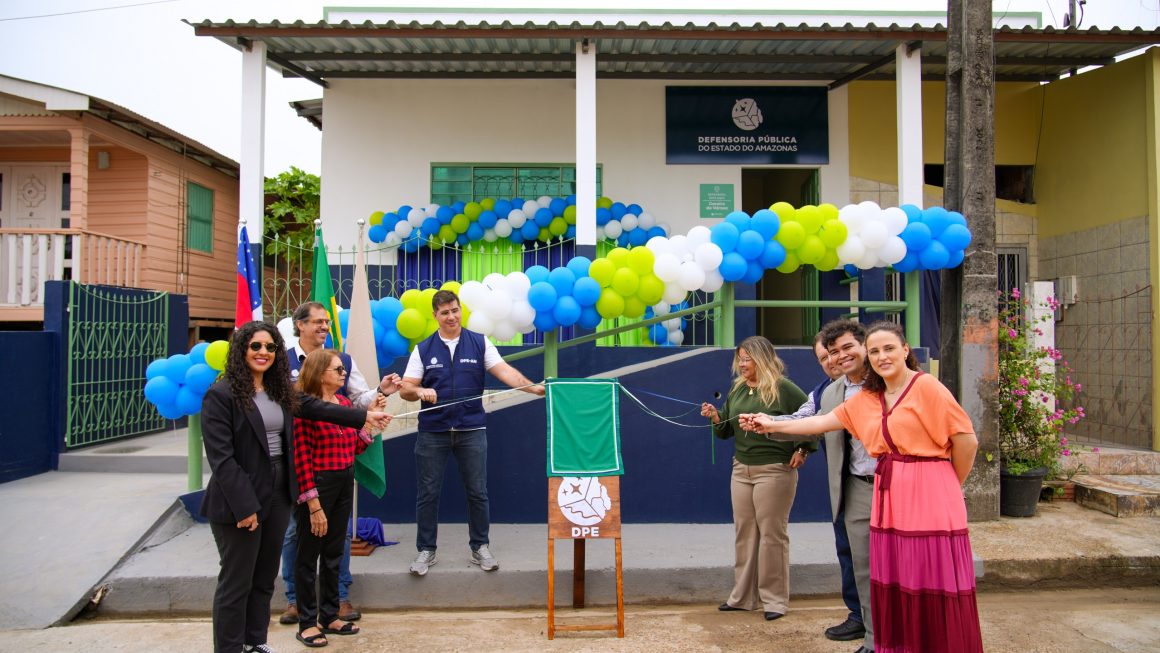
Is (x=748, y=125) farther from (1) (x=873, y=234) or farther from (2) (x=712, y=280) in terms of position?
(2) (x=712, y=280)

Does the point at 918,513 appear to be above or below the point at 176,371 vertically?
below

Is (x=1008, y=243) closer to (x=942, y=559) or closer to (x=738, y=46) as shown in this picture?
(x=738, y=46)

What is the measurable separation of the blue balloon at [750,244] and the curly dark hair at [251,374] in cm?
352

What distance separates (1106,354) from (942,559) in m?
7.46

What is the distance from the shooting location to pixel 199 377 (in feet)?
18.9

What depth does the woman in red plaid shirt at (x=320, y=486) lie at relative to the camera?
4.18 m

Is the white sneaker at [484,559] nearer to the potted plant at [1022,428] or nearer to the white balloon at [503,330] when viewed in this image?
the white balloon at [503,330]

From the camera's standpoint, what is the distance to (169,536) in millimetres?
5824

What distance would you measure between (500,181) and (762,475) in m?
6.16

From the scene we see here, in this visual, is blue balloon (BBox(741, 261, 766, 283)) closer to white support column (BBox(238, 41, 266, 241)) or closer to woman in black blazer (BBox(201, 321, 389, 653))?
woman in black blazer (BBox(201, 321, 389, 653))

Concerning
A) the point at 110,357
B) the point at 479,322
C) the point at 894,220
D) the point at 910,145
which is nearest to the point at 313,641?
the point at 479,322

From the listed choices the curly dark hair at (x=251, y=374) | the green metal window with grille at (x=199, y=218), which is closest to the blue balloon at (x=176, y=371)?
the curly dark hair at (x=251, y=374)

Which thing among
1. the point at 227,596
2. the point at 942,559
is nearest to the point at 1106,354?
the point at 942,559

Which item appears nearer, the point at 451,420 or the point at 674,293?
the point at 451,420
